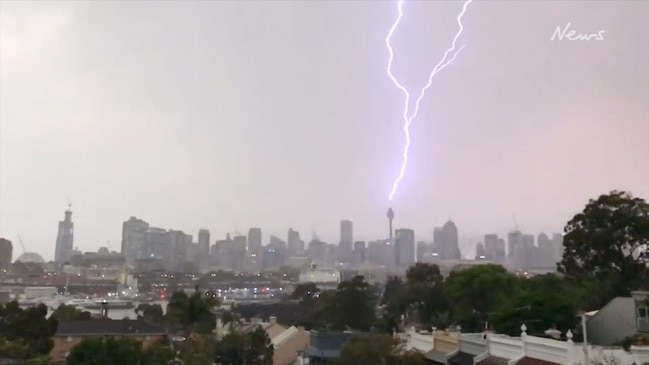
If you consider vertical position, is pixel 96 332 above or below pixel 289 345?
above

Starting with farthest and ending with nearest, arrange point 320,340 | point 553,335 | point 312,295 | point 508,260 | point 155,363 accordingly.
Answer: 1. point 508,260
2. point 312,295
3. point 320,340
4. point 155,363
5. point 553,335

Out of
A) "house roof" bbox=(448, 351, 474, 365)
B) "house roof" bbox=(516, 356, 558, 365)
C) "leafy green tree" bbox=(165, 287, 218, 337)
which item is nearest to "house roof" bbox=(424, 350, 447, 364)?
"house roof" bbox=(448, 351, 474, 365)

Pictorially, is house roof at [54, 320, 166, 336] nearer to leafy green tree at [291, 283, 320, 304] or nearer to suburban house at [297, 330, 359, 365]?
suburban house at [297, 330, 359, 365]

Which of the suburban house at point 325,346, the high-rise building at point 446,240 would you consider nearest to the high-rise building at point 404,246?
the high-rise building at point 446,240

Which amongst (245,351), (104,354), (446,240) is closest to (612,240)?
(245,351)

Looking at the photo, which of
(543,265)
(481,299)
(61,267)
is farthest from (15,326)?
(61,267)

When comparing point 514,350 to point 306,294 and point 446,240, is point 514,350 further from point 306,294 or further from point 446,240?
point 446,240

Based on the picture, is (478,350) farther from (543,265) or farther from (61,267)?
(61,267)

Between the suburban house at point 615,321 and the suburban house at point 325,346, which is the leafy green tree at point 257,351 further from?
the suburban house at point 615,321
